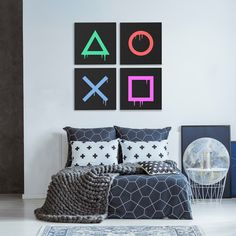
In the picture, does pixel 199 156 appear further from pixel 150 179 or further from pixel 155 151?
pixel 150 179

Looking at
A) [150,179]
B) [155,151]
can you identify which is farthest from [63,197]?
[155,151]

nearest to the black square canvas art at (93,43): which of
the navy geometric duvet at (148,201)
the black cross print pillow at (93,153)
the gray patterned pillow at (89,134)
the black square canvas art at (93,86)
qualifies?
the black square canvas art at (93,86)

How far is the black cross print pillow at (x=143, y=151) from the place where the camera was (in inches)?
263

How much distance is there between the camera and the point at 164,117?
719 cm

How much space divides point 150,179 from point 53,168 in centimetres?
178

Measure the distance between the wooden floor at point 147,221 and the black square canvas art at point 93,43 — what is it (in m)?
1.72

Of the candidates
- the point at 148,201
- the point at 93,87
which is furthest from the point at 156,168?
the point at 93,87

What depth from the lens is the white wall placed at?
7.14 metres

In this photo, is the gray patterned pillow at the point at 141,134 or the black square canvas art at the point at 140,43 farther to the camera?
the black square canvas art at the point at 140,43

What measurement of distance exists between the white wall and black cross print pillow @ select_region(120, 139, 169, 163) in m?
0.45

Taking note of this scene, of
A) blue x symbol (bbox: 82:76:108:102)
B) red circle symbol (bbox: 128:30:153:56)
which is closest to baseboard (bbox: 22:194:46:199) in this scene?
blue x symbol (bbox: 82:76:108:102)

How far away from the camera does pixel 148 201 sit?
18.7 ft

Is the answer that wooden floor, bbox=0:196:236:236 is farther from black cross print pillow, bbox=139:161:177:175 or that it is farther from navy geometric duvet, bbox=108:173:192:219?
black cross print pillow, bbox=139:161:177:175

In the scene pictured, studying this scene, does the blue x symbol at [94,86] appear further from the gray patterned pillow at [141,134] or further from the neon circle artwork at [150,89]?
the gray patterned pillow at [141,134]
